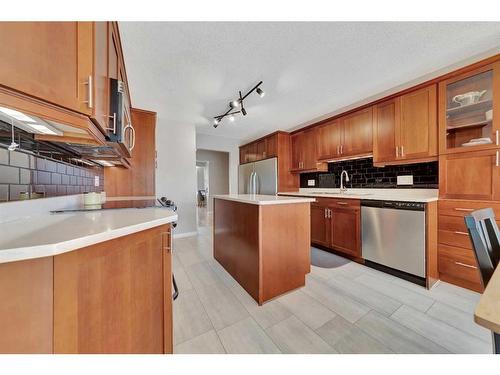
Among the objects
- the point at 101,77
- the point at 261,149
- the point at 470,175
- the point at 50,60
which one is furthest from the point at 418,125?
the point at 50,60

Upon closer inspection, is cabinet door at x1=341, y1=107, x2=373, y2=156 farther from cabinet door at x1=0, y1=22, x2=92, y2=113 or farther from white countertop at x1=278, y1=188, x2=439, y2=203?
cabinet door at x1=0, y1=22, x2=92, y2=113

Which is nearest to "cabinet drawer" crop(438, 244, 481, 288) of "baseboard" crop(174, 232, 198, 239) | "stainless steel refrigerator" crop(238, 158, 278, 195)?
"stainless steel refrigerator" crop(238, 158, 278, 195)

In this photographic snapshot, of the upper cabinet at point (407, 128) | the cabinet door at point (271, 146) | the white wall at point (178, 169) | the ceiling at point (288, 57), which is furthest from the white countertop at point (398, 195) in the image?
the white wall at point (178, 169)

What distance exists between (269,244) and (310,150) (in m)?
2.49

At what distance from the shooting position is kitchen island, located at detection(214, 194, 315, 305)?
163 centimetres

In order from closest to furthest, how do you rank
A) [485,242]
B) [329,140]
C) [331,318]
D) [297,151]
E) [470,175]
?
1. [485,242]
2. [331,318]
3. [470,175]
4. [329,140]
5. [297,151]

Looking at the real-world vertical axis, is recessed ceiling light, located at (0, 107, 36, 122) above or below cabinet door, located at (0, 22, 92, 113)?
below

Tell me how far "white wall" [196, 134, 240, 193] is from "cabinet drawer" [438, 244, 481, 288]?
4.17 meters

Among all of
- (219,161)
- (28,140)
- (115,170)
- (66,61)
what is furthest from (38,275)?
(219,161)

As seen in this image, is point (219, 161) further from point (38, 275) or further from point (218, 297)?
point (38, 275)

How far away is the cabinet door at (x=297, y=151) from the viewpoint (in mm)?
3797

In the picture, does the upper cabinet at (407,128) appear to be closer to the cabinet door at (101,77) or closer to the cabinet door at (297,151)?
the cabinet door at (297,151)

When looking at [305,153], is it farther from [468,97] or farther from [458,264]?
[458,264]

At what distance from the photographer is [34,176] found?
1.09m
